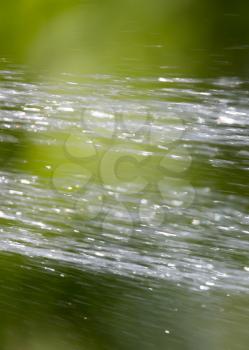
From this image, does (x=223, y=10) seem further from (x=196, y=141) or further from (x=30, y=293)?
(x=30, y=293)

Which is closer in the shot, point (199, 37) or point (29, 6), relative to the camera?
point (199, 37)

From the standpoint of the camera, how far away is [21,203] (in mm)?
1276

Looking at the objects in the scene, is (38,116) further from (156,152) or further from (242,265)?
(242,265)

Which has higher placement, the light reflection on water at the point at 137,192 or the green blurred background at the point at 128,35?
the green blurred background at the point at 128,35

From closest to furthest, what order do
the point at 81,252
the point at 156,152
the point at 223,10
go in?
the point at 223,10 → the point at 156,152 → the point at 81,252

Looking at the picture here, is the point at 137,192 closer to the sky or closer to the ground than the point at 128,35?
closer to the ground

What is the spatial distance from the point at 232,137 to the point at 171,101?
129 millimetres

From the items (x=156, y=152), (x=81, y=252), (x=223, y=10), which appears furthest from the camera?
(x=81, y=252)

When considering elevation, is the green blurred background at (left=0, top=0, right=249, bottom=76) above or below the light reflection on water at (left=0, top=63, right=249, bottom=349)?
above

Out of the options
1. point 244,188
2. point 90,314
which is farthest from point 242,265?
point 90,314

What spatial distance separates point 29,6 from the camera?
47.4 inches

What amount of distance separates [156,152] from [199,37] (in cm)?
21

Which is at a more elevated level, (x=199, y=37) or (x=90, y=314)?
(x=199, y=37)

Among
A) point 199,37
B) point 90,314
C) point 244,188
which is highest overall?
point 199,37
